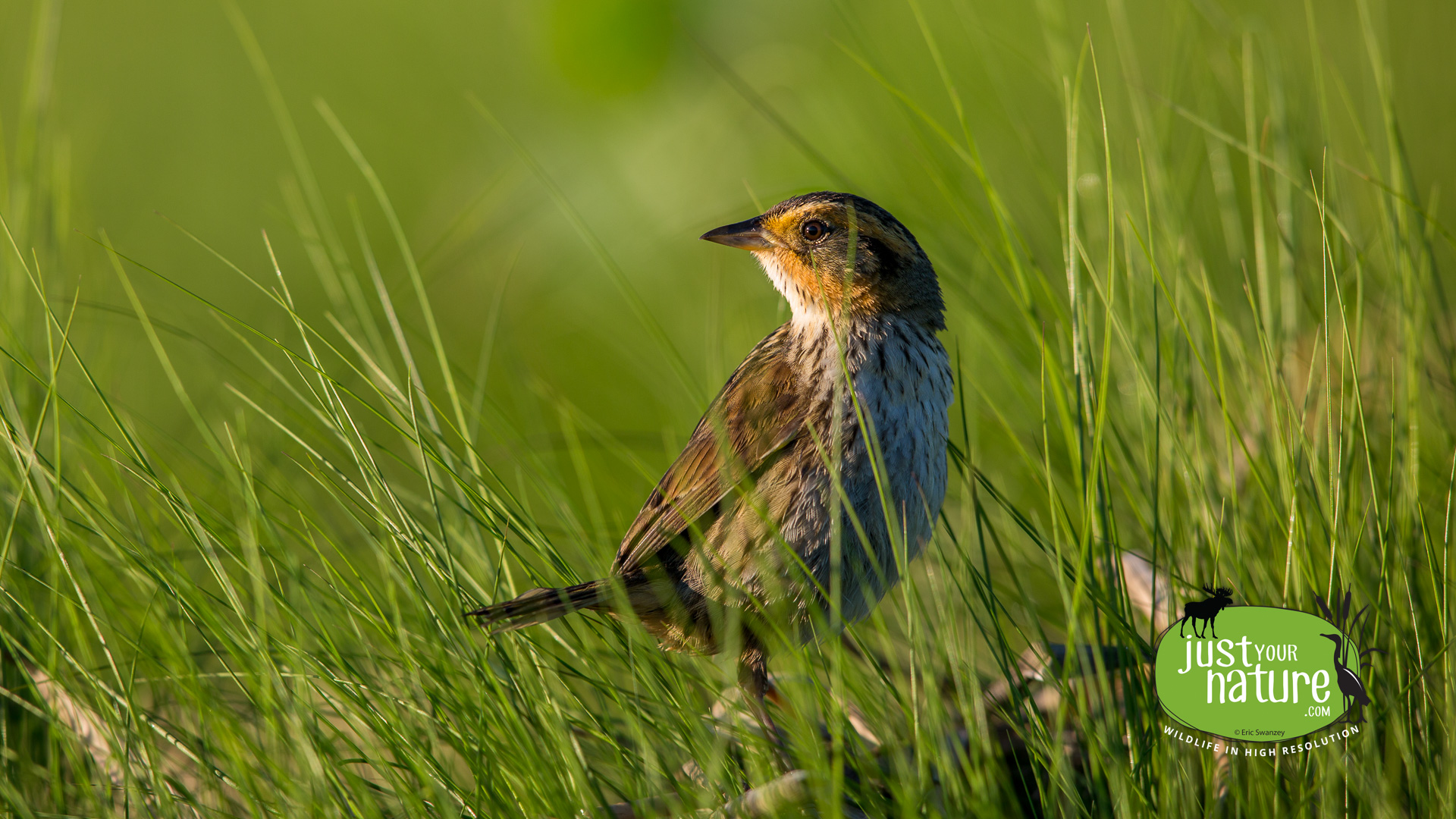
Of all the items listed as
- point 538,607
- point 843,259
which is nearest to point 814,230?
point 843,259


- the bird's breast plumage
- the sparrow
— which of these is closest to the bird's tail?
the sparrow

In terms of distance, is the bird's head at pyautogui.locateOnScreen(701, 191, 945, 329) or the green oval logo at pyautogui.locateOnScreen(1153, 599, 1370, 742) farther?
the bird's head at pyautogui.locateOnScreen(701, 191, 945, 329)

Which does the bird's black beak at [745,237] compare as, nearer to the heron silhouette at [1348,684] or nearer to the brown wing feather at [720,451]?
the brown wing feather at [720,451]

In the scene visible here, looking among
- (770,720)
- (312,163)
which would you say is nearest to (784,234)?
(770,720)

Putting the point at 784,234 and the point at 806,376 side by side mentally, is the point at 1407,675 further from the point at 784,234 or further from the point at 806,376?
the point at 784,234

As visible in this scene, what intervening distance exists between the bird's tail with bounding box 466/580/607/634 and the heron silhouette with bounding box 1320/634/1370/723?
5.41 feet

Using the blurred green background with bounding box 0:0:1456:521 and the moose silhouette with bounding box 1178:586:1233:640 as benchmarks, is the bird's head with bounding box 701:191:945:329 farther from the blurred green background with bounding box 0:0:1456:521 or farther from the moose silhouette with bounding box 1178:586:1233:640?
the moose silhouette with bounding box 1178:586:1233:640

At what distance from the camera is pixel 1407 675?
212 cm

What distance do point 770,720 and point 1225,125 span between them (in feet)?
11.4

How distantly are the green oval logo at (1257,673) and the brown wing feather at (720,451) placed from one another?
1.24 metres

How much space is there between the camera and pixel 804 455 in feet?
9.89

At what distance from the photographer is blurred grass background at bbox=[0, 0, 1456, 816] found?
2.13 meters

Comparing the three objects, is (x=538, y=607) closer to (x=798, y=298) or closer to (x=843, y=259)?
(x=798, y=298)

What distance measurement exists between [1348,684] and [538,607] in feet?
5.89
